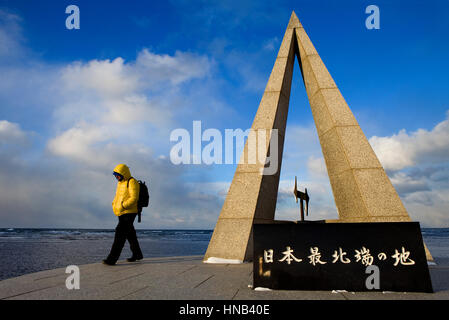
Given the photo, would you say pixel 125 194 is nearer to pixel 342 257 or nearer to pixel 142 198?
pixel 142 198

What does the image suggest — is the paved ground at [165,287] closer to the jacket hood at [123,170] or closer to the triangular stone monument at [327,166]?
the triangular stone monument at [327,166]

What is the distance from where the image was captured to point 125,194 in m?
6.05

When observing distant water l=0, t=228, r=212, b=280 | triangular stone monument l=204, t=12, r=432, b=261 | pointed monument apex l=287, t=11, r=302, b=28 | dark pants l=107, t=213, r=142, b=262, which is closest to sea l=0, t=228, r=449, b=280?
distant water l=0, t=228, r=212, b=280

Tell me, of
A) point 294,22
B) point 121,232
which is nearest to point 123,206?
point 121,232

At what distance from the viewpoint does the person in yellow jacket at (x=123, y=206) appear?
5.99m

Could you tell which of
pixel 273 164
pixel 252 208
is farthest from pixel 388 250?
pixel 273 164

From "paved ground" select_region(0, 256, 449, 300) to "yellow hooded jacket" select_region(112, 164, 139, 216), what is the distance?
4.26ft

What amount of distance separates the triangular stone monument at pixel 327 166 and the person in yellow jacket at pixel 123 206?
1951 mm

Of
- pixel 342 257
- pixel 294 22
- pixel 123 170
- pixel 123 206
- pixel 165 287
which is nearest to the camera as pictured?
pixel 342 257

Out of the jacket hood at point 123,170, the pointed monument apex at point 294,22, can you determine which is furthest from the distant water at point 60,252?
the pointed monument apex at point 294,22

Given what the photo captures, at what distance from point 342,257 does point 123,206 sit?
436 centimetres

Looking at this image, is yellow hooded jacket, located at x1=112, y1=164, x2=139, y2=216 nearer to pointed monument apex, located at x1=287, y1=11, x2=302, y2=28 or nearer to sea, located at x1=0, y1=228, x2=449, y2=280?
sea, located at x1=0, y1=228, x2=449, y2=280

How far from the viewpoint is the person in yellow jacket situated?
5.99m

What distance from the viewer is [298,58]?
32.6 feet
